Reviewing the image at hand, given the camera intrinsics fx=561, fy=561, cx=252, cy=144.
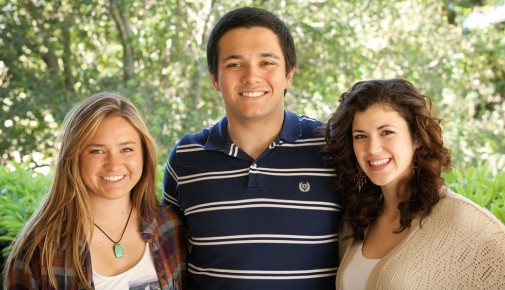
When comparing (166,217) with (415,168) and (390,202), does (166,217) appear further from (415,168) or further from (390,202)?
(415,168)

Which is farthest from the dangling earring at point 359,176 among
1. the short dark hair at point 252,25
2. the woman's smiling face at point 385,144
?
the short dark hair at point 252,25

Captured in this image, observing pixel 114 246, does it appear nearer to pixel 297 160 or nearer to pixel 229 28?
pixel 297 160

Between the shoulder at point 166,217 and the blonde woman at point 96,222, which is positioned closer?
the blonde woman at point 96,222

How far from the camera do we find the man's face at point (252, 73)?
96.8 inches

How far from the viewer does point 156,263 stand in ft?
7.82

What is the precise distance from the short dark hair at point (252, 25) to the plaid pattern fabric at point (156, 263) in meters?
0.75

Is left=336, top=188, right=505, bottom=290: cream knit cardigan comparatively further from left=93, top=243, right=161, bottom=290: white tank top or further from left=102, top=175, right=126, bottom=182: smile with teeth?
left=102, top=175, right=126, bottom=182: smile with teeth

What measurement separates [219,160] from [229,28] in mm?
599

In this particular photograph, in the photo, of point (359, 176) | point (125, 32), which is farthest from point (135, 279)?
point (125, 32)

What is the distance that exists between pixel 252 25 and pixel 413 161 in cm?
92

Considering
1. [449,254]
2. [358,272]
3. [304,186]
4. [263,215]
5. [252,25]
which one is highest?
[252,25]

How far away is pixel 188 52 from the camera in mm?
6555

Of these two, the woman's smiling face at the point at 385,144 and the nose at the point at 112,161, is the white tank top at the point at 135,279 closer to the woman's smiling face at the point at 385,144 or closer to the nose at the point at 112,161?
the nose at the point at 112,161

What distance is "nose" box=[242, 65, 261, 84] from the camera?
2.44 metres
